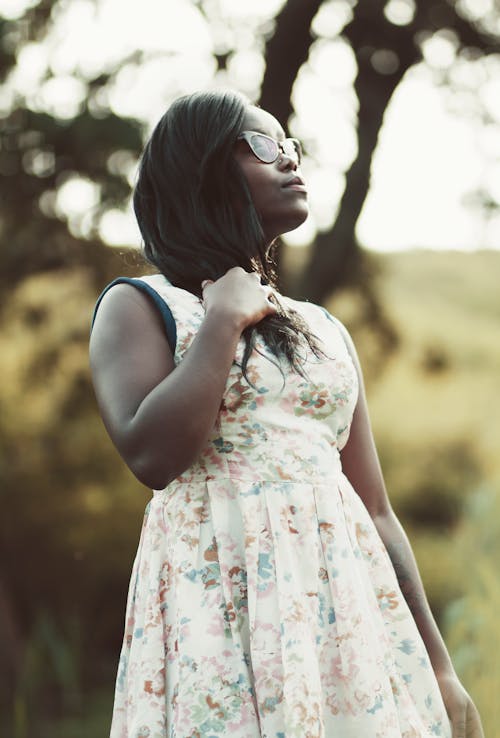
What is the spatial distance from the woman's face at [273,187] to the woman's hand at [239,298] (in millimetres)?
109

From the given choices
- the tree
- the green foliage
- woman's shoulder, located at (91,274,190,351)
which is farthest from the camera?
the tree

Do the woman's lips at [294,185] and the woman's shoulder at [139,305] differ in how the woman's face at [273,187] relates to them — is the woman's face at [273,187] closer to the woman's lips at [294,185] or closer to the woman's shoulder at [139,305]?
the woman's lips at [294,185]

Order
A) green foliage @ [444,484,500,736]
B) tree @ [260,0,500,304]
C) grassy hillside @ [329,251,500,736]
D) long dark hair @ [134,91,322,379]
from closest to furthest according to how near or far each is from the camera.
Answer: long dark hair @ [134,91,322,379] → green foliage @ [444,484,500,736] → tree @ [260,0,500,304] → grassy hillside @ [329,251,500,736]

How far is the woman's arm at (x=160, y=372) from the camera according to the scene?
138 cm

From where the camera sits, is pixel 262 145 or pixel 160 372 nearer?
pixel 160 372

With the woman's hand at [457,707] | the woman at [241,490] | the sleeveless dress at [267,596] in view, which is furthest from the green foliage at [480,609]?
the sleeveless dress at [267,596]

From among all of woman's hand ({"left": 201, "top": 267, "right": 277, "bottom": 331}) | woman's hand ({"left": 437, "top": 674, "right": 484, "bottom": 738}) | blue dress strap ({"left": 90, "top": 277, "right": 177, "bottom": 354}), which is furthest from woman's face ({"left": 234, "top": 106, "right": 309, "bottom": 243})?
woman's hand ({"left": 437, "top": 674, "right": 484, "bottom": 738})

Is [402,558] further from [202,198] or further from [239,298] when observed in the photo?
[202,198]

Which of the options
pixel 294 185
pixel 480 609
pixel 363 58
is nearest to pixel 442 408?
pixel 480 609

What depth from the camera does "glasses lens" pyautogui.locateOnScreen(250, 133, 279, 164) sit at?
1620mm

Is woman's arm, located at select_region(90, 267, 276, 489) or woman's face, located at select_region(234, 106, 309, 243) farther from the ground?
woman's face, located at select_region(234, 106, 309, 243)

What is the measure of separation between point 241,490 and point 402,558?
14.5 inches

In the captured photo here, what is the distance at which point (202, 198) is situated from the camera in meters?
1.63

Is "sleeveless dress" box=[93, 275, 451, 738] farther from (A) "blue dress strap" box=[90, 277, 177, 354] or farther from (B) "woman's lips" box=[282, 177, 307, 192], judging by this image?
(B) "woman's lips" box=[282, 177, 307, 192]
